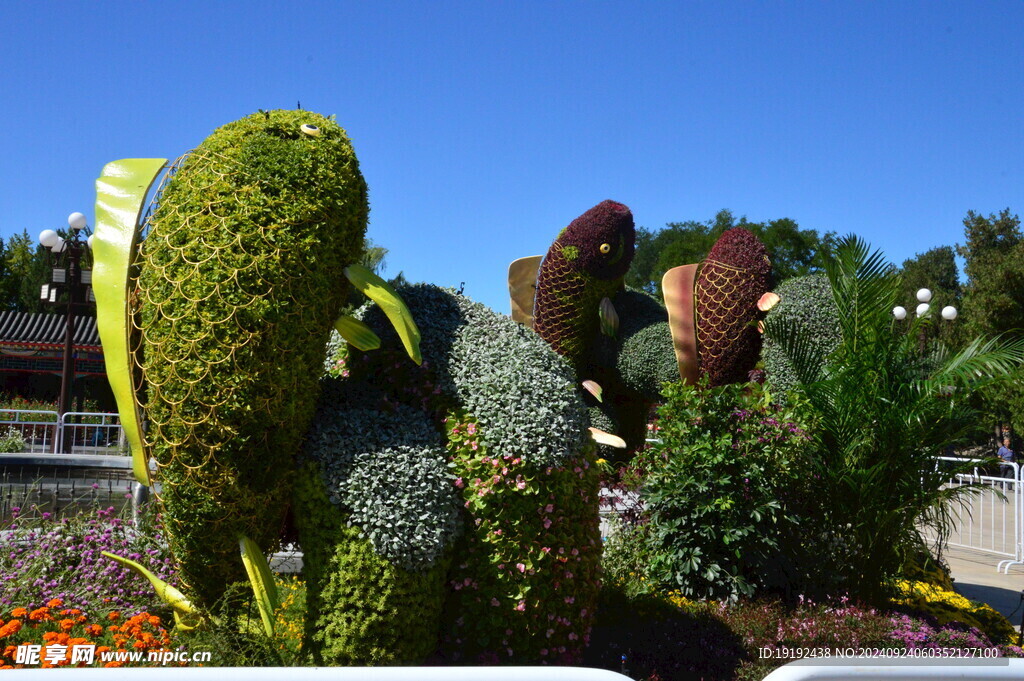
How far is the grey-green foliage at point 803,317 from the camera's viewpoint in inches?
267

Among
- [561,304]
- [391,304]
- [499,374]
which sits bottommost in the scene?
[499,374]

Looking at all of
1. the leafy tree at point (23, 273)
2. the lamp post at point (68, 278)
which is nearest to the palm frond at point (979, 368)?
the lamp post at point (68, 278)

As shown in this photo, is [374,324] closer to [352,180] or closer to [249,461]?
[352,180]

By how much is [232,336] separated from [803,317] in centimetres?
517

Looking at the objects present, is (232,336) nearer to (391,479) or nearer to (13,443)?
(391,479)

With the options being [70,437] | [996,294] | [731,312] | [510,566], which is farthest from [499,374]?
[996,294]

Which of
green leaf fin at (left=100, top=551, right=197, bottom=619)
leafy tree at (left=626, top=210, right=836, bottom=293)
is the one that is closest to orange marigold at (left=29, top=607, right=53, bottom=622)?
green leaf fin at (left=100, top=551, right=197, bottom=619)

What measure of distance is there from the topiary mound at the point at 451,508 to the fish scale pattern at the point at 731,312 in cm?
377

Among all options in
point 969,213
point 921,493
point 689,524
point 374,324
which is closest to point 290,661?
point 374,324

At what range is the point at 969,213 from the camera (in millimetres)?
31812

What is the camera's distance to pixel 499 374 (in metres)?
4.13

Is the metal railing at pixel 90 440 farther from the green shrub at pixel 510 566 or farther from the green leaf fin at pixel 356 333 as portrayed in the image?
the green shrub at pixel 510 566

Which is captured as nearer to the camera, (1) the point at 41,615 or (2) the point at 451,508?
(2) the point at 451,508

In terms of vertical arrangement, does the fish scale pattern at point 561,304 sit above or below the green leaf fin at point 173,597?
above
